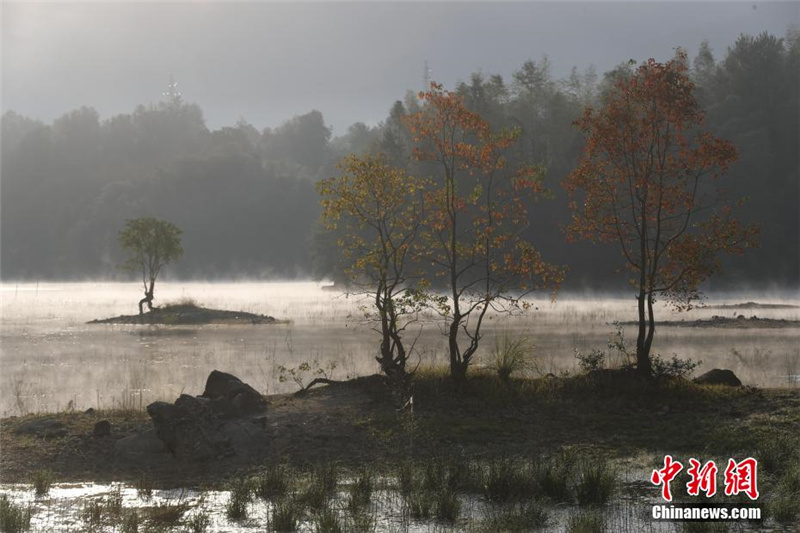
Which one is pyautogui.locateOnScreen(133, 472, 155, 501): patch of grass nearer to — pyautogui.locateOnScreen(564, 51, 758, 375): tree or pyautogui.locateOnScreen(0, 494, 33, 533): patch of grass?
pyautogui.locateOnScreen(0, 494, 33, 533): patch of grass

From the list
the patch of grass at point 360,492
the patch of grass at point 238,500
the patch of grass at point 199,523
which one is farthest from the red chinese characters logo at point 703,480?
the patch of grass at point 199,523

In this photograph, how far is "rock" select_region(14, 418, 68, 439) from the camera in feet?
53.5

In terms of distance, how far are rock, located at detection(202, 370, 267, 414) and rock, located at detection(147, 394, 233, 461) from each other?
147cm

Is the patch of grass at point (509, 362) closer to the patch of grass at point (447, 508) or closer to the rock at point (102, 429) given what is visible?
the rock at point (102, 429)

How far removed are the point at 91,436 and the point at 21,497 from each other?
11.7 ft

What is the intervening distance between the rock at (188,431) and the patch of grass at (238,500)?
254cm

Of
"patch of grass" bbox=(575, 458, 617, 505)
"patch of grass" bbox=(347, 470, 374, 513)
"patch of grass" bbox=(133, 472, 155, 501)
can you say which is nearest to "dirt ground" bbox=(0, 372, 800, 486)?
"patch of grass" bbox=(133, 472, 155, 501)

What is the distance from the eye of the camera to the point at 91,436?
634 inches

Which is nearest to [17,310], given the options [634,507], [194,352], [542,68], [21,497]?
[194,352]

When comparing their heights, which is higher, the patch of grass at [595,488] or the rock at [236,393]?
the rock at [236,393]

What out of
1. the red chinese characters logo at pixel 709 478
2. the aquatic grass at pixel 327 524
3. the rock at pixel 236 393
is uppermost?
the rock at pixel 236 393

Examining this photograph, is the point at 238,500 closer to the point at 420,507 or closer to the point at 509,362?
the point at 420,507

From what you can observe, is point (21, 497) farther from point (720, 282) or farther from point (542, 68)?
point (542, 68)

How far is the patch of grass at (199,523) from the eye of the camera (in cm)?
1042
